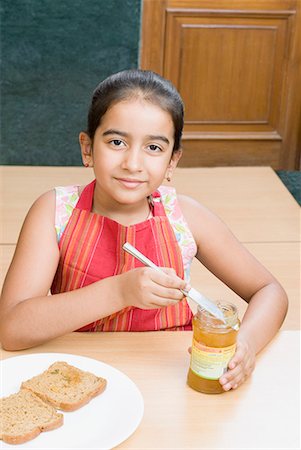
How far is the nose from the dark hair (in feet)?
0.37

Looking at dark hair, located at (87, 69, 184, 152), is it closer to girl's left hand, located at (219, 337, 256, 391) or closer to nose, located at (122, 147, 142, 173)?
nose, located at (122, 147, 142, 173)

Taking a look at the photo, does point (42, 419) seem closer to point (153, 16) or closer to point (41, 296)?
point (41, 296)

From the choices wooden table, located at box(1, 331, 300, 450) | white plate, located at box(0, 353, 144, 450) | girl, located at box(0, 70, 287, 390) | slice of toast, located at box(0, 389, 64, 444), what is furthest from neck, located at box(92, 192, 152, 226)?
slice of toast, located at box(0, 389, 64, 444)

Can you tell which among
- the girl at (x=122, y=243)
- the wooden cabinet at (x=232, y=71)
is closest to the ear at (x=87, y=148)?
the girl at (x=122, y=243)

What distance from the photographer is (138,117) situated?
1.51 meters

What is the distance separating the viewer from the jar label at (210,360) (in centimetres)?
130

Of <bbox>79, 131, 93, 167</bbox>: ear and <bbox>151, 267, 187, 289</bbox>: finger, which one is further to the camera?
<bbox>79, 131, 93, 167</bbox>: ear

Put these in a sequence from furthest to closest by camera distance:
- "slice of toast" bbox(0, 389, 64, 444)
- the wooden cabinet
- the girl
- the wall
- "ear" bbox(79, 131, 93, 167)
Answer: the wooden cabinet → the wall → "ear" bbox(79, 131, 93, 167) → the girl → "slice of toast" bbox(0, 389, 64, 444)

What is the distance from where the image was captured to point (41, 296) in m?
1.52

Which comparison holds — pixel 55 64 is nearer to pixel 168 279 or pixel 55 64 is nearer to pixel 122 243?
pixel 122 243

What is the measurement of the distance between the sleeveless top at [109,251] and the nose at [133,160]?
0.18 meters

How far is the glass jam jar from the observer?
1293 mm

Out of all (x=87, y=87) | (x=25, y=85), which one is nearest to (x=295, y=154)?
(x=87, y=87)

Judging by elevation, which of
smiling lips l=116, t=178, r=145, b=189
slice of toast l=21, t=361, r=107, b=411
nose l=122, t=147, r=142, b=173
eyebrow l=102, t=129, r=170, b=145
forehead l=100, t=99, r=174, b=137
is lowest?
slice of toast l=21, t=361, r=107, b=411
